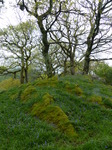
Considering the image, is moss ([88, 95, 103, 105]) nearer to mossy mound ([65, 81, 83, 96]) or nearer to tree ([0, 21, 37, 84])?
mossy mound ([65, 81, 83, 96])

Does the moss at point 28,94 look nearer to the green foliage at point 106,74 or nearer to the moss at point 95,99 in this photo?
the moss at point 95,99

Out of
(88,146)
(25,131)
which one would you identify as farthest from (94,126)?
(25,131)

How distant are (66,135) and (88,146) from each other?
914 millimetres

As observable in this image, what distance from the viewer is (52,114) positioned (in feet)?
17.8

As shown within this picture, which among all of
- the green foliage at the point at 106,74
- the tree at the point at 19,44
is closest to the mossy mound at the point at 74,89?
the green foliage at the point at 106,74

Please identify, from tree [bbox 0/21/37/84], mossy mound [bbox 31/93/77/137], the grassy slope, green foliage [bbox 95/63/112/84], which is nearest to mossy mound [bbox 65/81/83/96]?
the grassy slope

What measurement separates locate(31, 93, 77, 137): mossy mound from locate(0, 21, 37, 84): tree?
1961 cm

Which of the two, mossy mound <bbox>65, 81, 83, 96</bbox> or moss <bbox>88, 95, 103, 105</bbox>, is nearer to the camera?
moss <bbox>88, 95, 103, 105</bbox>

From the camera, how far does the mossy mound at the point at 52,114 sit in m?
4.72

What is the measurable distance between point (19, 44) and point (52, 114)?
22.5 m

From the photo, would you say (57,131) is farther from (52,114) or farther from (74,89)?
(74,89)

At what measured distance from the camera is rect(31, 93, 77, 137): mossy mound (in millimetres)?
4718

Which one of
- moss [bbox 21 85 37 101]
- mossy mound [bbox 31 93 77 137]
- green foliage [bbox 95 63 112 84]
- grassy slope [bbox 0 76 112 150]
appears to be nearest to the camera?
grassy slope [bbox 0 76 112 150]

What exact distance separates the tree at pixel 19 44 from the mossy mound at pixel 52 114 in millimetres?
19614
